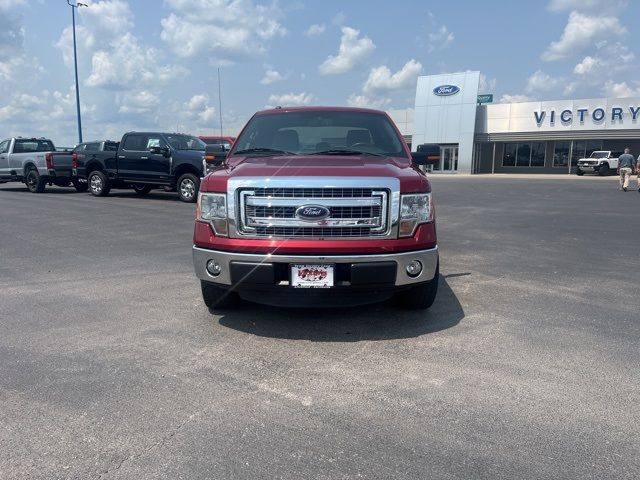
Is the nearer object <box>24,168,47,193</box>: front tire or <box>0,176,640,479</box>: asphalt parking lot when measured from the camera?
<box>0,176,640,479</box>: asphalt parking lot

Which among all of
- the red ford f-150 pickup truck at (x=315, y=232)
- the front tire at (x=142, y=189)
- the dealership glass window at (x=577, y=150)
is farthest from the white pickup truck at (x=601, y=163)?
the red ford f-150 pickup truck at (x=315, y=232)

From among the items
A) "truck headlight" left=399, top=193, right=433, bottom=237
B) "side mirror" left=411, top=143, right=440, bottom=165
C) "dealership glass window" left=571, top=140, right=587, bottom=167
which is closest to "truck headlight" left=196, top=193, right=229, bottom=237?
"truck headlight" left=399, top=193, right=433, bottom=237

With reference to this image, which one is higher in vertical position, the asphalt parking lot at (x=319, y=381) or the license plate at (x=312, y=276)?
the license plate at (x=312, y=276)

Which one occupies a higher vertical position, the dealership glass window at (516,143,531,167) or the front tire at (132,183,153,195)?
the dealership glass window at (516,143,531,167)

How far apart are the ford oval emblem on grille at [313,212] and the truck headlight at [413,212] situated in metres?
0.62

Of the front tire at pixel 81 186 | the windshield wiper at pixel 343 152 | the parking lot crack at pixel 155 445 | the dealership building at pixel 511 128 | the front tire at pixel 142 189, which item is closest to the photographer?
the parking lot crack at pixel 155 445

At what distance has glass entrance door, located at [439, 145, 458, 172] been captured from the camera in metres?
46.4

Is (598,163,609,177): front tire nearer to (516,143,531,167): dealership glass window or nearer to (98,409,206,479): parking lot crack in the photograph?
(516,143,531,167): dealership glass window

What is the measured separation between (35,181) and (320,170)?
752 inches

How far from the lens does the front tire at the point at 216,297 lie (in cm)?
469

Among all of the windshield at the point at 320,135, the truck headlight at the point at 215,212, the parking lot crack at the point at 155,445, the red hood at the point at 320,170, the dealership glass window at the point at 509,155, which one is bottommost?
the parking lot crack at the point at 155,445

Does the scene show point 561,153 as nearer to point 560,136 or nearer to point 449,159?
point 560,136

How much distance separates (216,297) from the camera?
4.78 meters

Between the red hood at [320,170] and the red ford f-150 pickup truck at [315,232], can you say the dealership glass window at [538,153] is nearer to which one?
the red hood at [320,170]
